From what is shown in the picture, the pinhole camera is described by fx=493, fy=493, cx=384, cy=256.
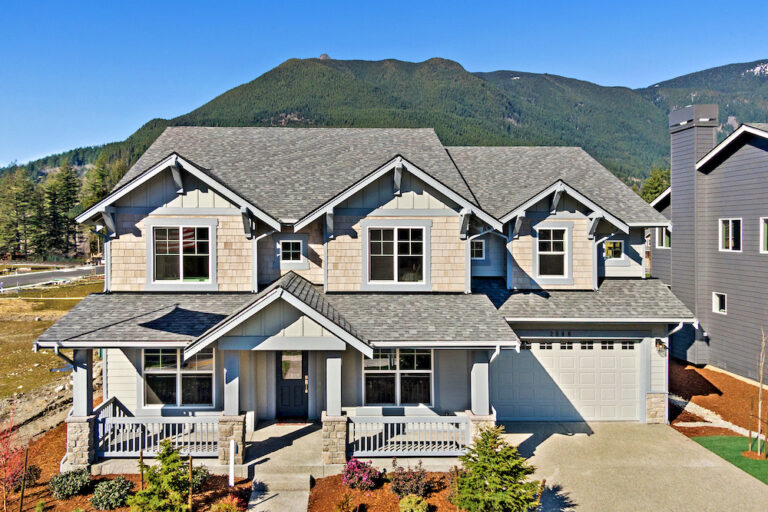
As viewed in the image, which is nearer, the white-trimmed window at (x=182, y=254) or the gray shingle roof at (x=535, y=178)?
the white-trimmed window at (x=182, y=254)

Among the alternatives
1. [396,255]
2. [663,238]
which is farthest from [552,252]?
[663,238]

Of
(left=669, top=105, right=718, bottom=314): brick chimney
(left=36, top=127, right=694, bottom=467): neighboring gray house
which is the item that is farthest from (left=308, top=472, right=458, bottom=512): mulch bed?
(left=669, top=105, right=718, bottom=314): brick chimney

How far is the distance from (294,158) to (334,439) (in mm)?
9456

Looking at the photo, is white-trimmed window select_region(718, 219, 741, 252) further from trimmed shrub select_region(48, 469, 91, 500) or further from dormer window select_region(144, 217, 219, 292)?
trimmed shrub select_region(48, 469, 91, 500)

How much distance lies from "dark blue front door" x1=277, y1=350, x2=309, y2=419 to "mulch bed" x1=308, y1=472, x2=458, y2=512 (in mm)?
2938

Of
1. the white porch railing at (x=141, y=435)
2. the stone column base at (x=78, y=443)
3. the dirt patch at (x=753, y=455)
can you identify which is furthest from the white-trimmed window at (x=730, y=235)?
the stone column base at (x=78, y=443)

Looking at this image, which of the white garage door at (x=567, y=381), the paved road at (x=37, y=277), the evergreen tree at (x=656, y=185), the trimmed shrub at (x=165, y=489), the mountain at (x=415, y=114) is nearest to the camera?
the trimmed shrub at (x=165, y=489)

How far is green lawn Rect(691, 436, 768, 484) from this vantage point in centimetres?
1108

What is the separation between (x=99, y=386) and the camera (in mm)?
17141

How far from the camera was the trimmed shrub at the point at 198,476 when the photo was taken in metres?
9.84

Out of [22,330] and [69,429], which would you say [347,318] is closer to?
[69,429]

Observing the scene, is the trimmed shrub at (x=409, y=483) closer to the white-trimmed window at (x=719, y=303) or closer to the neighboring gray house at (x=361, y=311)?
the neighboring gray house at (x=361, y=311)

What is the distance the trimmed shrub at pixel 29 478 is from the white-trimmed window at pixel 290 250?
283 inches

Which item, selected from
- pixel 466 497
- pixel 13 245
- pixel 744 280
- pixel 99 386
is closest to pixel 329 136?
pixel 99 386
